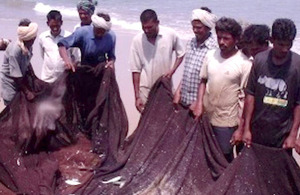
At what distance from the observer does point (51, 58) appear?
23.4 ft

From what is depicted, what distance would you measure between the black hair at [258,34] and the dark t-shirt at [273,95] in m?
0.65

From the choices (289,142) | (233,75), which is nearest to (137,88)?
(233,75)

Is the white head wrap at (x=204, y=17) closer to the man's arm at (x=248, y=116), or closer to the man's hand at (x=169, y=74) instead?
the man's hand at (x=169, y=74)

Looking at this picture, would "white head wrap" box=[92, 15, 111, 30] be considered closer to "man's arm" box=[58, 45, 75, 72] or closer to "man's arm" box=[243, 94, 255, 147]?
"man's arm" box=[58, 45, 75, 72]

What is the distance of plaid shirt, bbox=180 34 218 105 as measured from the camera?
5.66 m

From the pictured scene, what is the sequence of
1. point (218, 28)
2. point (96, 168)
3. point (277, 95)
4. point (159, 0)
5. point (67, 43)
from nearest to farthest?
1. point (277, 95)
2. point (218, 28)
3. point (96, 168)
4. point (67, 43)
5. point (159, 0)

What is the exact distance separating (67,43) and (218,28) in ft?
7.50

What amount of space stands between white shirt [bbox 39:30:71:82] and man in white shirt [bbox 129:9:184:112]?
3.83ft

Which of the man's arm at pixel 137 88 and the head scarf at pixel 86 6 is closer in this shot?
the man's arm at pixel 137 88

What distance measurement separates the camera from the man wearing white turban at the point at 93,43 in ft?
22.1

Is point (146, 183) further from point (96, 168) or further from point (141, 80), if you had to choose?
point (141, 80)

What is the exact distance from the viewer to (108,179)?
5805mm

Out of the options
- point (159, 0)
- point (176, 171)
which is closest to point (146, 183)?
point (176, 171)

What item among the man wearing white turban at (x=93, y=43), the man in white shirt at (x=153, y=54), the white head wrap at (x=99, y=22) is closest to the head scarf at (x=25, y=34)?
the man wearing white turban at (x=93, y=43)
